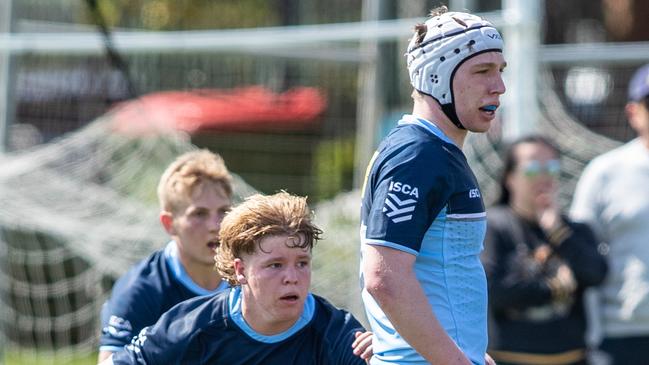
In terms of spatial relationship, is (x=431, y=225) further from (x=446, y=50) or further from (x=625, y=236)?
(x=625, y=236)

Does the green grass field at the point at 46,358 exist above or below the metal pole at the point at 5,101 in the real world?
below

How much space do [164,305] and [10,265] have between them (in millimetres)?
5379

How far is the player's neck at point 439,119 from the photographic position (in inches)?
141

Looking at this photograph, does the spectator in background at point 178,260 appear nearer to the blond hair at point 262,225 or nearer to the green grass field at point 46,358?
the blond hair at point 262,225

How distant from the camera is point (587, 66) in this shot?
10.4 metres

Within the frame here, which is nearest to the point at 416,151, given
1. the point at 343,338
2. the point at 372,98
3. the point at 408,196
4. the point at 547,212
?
the point at 408,196

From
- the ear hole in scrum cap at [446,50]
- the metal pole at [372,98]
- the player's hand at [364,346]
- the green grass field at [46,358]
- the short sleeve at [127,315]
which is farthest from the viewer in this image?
the green grass field at [46,358]

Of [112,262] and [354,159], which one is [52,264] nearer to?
[112,262]

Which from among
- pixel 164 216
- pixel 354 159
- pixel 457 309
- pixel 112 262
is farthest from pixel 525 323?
pixel 354 159

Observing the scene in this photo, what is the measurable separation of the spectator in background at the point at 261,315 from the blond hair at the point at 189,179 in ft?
3.05

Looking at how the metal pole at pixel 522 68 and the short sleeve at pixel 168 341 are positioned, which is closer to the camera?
the short sleeve at pixel 168 341

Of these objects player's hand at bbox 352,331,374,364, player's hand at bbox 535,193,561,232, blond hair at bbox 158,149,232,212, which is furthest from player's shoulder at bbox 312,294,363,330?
player's hand at bbox 535,193,561,232

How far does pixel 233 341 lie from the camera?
3.98 meters

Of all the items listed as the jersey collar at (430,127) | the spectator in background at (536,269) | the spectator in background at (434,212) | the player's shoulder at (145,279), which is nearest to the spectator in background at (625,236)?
the spectator in background at (536,269)
